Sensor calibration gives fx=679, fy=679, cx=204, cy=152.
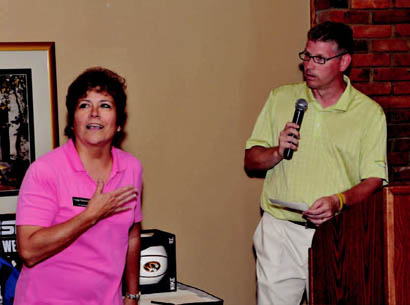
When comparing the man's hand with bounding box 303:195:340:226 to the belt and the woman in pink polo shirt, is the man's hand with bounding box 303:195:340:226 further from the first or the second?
the woman in pink polo shirt

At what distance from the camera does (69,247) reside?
227cm

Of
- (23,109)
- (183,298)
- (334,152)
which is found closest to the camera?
(334,152)

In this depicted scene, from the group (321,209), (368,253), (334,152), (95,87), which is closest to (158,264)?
(321,209)

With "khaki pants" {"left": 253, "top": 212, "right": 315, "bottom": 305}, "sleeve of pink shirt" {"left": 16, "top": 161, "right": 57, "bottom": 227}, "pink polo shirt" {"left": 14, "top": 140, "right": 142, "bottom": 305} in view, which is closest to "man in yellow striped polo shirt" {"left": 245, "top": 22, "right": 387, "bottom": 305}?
"khaki pants" {"left": 253, "top": 212, "right": 315, "bottom": 305}

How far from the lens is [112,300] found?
7.80 feet

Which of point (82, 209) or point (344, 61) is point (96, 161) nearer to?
point (82, 209)

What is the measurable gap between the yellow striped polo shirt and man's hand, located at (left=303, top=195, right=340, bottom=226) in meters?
0.19

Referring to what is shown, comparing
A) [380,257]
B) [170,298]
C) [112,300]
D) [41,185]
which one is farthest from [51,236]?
[170,298]

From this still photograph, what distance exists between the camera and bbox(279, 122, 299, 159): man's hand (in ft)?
9.99

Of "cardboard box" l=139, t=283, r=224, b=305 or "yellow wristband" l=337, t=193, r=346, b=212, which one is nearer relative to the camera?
"yellow wristband" l=337, t=193, r=346, b=212

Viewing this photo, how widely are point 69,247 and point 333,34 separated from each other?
5.57 feet

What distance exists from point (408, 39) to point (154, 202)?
168cm

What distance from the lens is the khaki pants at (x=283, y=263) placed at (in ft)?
10.7

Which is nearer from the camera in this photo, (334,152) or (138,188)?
(138,188)
